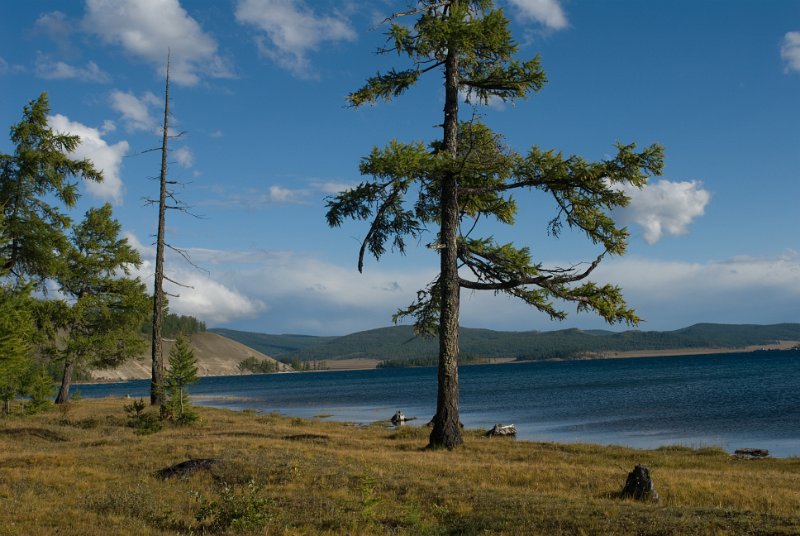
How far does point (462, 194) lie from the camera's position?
21.5 m

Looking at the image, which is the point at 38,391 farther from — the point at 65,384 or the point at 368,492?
the point at 368,492

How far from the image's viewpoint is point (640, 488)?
12.4 meters

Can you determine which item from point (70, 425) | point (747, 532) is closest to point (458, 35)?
point (747, 532)

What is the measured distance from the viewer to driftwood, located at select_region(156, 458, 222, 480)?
14779 mm

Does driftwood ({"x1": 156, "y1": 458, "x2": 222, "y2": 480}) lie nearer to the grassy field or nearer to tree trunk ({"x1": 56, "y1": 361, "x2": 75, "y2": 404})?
the grassy field

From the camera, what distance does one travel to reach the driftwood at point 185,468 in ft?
48.5

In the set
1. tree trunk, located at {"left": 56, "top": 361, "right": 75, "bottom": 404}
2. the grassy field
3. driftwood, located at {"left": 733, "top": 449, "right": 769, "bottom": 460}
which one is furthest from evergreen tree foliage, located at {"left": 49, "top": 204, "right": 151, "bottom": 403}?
driftwood, located at {"left": 733, "top": 449, "right": 769, "bottom": 460}

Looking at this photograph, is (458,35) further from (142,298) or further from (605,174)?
(142,298)

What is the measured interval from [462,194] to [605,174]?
4668mm

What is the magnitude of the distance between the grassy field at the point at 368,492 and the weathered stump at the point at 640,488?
0.37 meters

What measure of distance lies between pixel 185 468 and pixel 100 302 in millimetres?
28700

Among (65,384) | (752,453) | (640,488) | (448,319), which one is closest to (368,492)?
(640,488)

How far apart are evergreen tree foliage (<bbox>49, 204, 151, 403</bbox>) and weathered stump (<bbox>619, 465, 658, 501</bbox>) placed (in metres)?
35.3

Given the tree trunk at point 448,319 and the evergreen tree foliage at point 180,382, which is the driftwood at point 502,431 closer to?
the tree trunk at point 448,319
